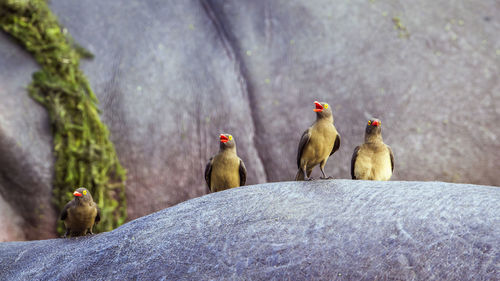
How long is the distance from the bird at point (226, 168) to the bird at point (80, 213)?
0.51 meters

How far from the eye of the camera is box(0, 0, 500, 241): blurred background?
10.2 feet

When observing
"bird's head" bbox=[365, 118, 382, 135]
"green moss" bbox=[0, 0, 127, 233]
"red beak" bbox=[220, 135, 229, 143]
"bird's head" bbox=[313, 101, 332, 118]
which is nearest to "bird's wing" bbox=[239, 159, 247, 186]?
"red beak" bbox=[220, 135, 229, 143]

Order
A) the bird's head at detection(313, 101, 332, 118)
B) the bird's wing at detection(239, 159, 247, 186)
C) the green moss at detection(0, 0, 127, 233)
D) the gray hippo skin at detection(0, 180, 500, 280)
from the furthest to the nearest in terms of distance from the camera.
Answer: the green moss at detection(0, 0, 127, 233) < the bird's wing at detection(239, 159, 247, 186) < the bird's head at detection(313, 101, 332, 118) < the gray hippo skin at detection(0, 180, 500, 280)

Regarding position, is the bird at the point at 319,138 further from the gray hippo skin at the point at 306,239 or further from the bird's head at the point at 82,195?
the bird's head at the point at 82,195

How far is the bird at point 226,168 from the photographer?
2219 millimetres

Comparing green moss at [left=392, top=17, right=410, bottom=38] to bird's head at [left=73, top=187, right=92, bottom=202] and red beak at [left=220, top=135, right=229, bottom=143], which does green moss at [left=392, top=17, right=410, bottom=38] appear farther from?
bird's head at [left=73, top=187, right=92, bottom=202]

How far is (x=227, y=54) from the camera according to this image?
3324 mm

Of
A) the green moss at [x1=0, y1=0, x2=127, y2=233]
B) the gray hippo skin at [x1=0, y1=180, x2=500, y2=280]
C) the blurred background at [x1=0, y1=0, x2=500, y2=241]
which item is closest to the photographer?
the gray hippo skin at [x1=0, y1=180, x2=500, y2=280]

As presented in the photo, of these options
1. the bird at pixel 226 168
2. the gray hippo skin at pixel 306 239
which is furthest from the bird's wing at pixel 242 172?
the gray hippo skin at pixel 306 239

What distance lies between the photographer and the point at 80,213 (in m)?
2.14

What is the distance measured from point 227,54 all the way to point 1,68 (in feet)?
4.35

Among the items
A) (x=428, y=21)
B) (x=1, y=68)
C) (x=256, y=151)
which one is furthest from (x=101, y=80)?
(x=428, y=21)

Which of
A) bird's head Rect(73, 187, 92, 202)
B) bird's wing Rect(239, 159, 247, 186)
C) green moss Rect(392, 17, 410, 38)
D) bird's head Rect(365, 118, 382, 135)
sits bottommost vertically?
bird's head Rect(73, 187, 92, 202)

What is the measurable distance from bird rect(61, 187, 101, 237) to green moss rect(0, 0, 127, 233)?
71cm
